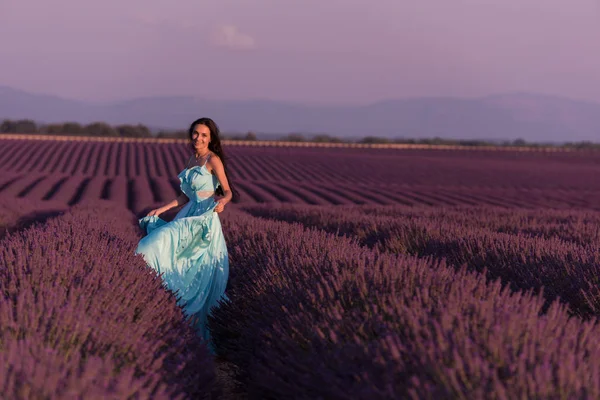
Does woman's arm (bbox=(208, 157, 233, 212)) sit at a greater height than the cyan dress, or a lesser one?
greater

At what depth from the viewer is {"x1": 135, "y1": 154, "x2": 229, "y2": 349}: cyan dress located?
504cm

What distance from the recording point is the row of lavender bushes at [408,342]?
212 centimetres

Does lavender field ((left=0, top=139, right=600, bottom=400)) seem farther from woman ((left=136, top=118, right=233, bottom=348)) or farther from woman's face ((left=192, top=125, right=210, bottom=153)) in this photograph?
woman's face ((left=192, top=125, right=210, bottom=153))

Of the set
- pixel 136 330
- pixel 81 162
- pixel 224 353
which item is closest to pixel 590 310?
pixel 224 353

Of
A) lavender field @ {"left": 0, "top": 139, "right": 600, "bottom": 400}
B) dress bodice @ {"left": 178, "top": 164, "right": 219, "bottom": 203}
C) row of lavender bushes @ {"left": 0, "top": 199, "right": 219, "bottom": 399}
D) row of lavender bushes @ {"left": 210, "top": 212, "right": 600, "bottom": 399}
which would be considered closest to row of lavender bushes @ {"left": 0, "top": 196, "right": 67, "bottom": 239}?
dress bodice @ {"left": 178, "top": 164, "right": 219, "bottom": 203}

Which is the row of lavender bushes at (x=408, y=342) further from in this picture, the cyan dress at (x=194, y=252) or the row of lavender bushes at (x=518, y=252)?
the cyan dress at (x=194, y=252)

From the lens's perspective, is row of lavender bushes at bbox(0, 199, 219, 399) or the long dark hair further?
the long dark hair

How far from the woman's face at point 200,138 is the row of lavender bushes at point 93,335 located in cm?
174

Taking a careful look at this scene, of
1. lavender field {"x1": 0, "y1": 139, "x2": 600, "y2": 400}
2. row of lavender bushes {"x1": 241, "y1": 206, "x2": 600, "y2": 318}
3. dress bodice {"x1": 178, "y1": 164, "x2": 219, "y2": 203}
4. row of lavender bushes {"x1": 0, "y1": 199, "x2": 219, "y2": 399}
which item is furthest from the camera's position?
dress bodice {"x1": 178, "y1": 164, "x2": 219, "y2": 203}

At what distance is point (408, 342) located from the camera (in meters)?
2.50

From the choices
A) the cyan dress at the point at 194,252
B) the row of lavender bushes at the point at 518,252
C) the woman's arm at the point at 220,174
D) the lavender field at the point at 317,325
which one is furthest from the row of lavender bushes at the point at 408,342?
the woman's arm at the point at 220,174

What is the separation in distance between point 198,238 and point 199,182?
0.55 meters

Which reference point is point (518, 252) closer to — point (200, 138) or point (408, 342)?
point (200, 138)

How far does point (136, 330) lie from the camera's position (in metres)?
2.94
